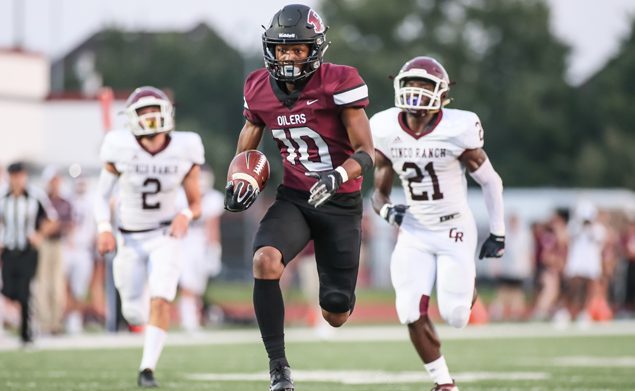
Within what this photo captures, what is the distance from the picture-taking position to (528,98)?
48.2 m

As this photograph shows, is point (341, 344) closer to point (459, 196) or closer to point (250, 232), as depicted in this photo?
point (459, 196)

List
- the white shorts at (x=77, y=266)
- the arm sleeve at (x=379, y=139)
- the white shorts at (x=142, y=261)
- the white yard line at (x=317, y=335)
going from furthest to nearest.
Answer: the white shorts at (x=77, y=266) < the white yard line at (x=317, y=335) < the white shorts at (x=142, y=261) < the arm sleeve at (x=379, y=139)

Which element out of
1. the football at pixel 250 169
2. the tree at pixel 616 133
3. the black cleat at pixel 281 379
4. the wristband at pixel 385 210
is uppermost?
the tree at pixel 616 133

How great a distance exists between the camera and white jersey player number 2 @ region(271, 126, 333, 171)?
22.3ft

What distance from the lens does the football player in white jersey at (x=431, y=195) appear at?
7.56 metres

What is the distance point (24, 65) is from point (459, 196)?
15537 mm

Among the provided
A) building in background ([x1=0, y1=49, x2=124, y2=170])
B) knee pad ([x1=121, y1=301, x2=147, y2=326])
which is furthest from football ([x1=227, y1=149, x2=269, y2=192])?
building in background ([x1=0, y1=49, x2=124, y2=170])

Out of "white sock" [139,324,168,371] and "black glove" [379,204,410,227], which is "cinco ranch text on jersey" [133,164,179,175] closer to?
"white sock" [139,324,168,371]

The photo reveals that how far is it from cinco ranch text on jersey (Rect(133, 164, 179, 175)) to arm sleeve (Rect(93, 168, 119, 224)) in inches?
8.1

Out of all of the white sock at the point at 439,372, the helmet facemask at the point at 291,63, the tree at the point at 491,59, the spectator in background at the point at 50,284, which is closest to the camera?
the helmet facemask at the point at 291,63

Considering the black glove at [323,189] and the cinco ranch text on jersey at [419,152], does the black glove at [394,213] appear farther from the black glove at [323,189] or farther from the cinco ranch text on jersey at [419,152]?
the black glove at [323,189]

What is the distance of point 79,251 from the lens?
15.6 meters

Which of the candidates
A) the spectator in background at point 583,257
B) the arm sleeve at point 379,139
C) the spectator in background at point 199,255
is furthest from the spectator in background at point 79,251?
the arm sleeve at point 379,139

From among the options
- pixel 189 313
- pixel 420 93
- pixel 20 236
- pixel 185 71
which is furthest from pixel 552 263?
pixel 185 71
